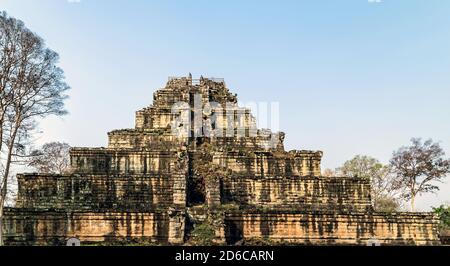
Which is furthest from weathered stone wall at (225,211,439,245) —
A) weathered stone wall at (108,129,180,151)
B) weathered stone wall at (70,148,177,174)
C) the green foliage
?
the green foliage

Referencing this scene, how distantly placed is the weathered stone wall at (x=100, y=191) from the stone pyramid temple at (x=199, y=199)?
50 mm

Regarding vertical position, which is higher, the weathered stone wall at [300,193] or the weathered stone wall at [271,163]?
the weathered stone wall at [271,163]

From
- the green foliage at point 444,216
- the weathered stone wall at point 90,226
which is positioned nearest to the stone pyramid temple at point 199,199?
the weathered stone wall at point 90,226

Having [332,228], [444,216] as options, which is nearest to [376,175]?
[444,216]

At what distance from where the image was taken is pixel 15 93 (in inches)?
913

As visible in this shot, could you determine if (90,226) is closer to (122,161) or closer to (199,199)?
(122,161)

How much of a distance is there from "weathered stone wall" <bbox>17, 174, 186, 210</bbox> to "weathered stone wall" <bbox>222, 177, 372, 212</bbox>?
3050 mm

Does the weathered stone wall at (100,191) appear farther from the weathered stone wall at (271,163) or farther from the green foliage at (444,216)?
the green foliage at (444,216)

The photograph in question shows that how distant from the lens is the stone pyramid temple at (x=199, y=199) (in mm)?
22781

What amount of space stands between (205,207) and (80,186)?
6.45 m

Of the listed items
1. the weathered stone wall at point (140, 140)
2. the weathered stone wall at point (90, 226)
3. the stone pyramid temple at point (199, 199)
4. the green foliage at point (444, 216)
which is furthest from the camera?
the green foliage at point (444, 216)

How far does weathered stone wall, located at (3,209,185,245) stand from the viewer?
73.7 ft
